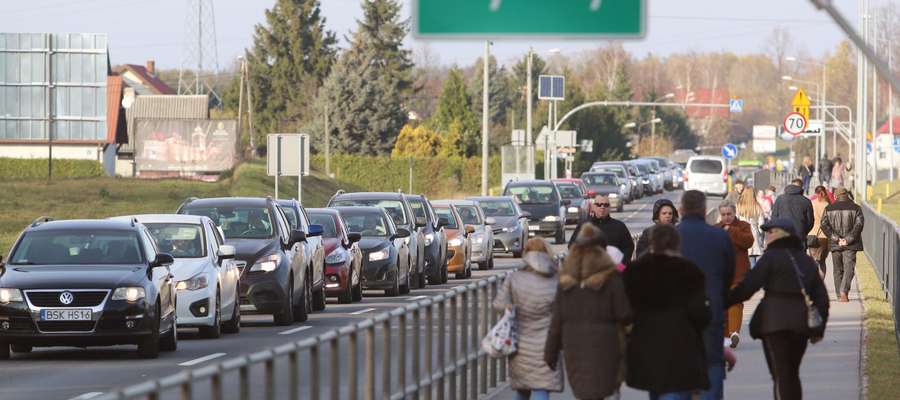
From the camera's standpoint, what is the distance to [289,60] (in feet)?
421

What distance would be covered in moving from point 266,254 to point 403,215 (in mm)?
9633

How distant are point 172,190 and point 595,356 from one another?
63359 mm

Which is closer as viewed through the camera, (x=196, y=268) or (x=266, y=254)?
(x=196, y=268)

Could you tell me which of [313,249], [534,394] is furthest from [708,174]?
[534,394]

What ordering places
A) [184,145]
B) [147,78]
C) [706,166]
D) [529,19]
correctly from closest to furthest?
1. [529,19]
2. [706,166]
3. [184,145]
4. [147,78]

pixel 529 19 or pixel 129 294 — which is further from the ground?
pixel 529 19

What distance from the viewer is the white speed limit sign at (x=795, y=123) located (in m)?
43.9

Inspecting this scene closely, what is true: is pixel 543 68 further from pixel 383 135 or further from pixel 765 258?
pixel 765 258

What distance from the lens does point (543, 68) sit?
5945 inches

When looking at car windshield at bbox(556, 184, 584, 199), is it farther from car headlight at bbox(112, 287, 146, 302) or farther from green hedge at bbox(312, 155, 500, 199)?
green hedge at bbox(312, 155, 500, 199)

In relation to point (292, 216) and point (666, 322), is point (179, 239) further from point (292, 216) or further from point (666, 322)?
point (666, 322)

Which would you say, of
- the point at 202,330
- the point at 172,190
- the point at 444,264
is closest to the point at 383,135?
the point at 172,190

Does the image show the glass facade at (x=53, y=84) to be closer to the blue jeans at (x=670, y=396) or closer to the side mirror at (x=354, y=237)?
the side mirror at (x=354, y=237)

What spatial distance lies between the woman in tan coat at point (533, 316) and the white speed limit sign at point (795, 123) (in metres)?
33.3
